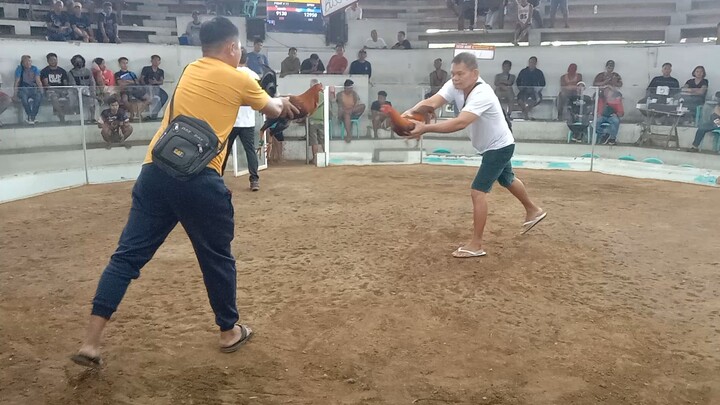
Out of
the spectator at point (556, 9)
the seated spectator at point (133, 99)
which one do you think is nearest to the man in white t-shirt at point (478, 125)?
the seated spectator at point (133, 99)

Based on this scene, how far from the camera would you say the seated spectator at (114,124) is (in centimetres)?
906

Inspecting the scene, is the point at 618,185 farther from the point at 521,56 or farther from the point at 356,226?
the point at 521,56

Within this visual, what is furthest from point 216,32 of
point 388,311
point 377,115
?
point 377,115

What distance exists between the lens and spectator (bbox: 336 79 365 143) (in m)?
11.0

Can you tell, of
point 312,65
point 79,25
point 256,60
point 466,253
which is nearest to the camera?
point 466,253

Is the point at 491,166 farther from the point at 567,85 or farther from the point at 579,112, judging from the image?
the point at 567,85

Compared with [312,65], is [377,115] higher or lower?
lower

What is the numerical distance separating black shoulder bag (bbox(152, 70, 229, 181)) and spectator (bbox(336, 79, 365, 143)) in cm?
802

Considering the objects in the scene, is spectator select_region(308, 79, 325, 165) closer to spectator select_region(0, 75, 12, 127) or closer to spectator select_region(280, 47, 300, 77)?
spectator select_region(280, 47, 300, 77)

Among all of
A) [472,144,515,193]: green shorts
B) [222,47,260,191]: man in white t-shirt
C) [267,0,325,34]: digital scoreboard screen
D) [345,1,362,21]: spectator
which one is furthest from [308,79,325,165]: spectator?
[345,1,362,21]: spectator

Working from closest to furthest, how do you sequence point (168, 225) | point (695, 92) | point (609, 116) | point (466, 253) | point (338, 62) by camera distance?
point (168, 225) < point (466, 253) < point (695, 92) < point (609, 116) < point (338, 62)

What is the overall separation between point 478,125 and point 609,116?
6862 mm

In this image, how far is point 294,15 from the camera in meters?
15.6

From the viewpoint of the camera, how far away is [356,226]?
6.29 meters
